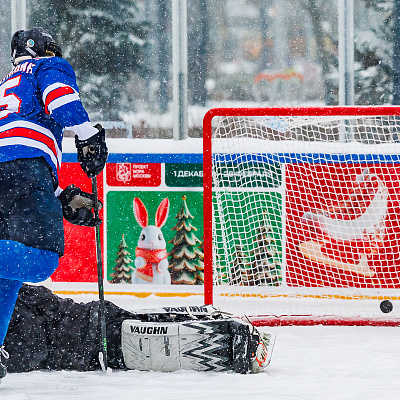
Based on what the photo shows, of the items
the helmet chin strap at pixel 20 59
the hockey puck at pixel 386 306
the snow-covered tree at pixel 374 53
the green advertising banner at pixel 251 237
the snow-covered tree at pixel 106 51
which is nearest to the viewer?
the helmet chin strap at pixel 20 59

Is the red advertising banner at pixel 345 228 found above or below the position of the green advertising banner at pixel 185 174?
below

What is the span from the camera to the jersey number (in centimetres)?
259

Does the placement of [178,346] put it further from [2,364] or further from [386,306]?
[386,306]

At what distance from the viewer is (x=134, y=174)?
14.8ft

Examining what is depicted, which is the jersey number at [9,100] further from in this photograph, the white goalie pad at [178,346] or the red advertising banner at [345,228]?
the red advertising banner at [345,228]

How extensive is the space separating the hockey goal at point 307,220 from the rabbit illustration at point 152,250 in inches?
16.6

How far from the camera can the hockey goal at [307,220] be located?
4.24m

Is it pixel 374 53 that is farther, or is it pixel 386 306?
pixel 374 53

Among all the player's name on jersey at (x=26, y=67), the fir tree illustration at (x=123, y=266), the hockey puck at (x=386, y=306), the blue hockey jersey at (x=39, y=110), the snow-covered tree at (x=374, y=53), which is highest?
the snow-covered tree at (x=374, y=53)

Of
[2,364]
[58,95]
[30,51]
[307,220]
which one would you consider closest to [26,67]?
[30,51]

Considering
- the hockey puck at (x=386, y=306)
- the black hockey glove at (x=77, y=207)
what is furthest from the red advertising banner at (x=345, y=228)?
the black hockey glove at (x=77, y=207)

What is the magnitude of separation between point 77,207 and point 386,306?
6.89 ft

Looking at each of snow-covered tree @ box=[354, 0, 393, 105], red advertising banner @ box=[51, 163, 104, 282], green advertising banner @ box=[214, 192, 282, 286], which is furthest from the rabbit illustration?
snow-covered tree @ box=[354, 0, 393, 105]

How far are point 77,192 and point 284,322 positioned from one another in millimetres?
1599
